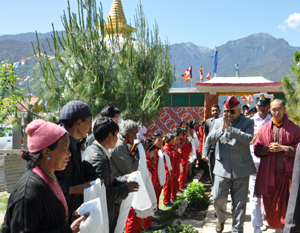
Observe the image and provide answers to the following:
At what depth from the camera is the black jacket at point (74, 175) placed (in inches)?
101

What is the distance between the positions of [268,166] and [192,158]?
201 inches

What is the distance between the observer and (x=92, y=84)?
6.09 m

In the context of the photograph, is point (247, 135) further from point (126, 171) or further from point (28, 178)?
point (28, 178)

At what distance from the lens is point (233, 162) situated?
192 inches

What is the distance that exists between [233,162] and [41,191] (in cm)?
365

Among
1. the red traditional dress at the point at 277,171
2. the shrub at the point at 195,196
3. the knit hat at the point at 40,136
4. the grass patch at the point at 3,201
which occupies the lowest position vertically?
the grass patch at the point at 3,201

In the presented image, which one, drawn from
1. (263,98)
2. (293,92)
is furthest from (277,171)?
(293,92)

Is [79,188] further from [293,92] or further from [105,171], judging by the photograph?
[293,92]

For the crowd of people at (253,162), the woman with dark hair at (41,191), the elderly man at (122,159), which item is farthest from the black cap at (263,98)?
the woman with dark hair at (41,191)

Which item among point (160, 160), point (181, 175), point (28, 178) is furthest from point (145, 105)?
point (28, 178)

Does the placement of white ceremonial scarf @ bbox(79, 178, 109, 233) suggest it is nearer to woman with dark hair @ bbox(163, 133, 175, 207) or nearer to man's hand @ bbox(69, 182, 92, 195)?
man's hand @ bbox(69, 182, 92, 195)

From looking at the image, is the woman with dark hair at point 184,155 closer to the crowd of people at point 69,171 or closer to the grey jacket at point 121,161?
the crowd of people at point 69,171

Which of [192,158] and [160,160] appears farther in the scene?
[192,158]

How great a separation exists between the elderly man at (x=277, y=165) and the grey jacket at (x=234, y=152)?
0.64 ft
